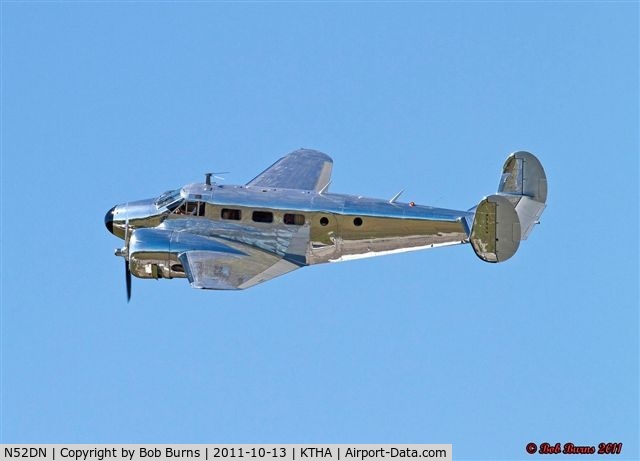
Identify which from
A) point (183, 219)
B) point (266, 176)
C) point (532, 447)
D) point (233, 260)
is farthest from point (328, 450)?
point (266, 176)

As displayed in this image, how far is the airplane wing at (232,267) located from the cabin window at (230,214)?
80 centimetres

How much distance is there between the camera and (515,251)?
106 feet

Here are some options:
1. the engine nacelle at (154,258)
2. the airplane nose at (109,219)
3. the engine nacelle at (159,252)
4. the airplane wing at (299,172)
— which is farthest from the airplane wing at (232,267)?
the airplane nose at (109,219)

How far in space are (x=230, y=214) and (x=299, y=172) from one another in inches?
144

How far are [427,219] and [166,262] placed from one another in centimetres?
606

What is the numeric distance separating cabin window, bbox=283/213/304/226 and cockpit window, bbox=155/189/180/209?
2713 mm

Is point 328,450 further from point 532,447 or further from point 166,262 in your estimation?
point 166,262

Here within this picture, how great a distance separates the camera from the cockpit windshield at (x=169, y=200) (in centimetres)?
3397

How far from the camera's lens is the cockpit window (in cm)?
3400

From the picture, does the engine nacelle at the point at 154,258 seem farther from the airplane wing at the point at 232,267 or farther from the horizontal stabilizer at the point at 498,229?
the horizontal stabilizer at the point at 498,229

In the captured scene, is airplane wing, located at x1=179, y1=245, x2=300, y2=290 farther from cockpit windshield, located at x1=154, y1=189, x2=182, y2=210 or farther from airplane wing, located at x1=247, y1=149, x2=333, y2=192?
airplane wing, located at x1=247, y1=149, x2=333, y2=192

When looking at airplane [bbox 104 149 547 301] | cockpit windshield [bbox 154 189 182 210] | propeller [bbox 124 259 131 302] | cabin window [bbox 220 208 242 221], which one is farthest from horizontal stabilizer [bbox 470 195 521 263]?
propeller [bbox 124 259 131 302]

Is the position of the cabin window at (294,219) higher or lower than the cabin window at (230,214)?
lower

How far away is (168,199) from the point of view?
3419 centimetres
